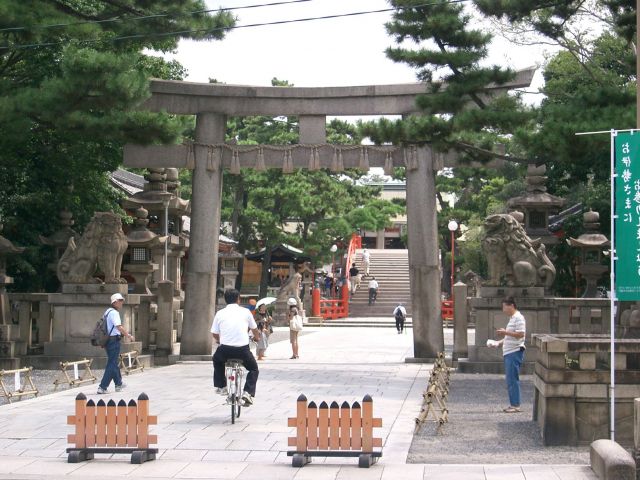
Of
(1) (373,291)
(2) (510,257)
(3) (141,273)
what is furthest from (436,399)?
(1) (373,291)

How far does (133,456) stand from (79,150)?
15286 millimetres

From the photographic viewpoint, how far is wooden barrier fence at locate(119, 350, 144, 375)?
810 inches

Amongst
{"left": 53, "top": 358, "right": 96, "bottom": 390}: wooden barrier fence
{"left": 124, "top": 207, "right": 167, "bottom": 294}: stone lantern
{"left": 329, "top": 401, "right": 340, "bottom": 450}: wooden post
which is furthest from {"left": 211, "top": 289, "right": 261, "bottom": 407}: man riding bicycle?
{"left": 124, "top": 207, "right": 167, "bottom": 294}: stone lantern

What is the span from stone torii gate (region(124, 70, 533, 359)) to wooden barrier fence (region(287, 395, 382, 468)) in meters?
13.4

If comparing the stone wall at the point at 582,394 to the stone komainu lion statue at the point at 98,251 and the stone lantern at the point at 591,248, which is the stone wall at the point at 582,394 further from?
the stone lantern at the point at 591,248

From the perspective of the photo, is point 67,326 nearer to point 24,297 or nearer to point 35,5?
point 24,297

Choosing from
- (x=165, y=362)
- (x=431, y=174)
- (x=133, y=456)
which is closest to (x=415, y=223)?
(x=431, y=174)

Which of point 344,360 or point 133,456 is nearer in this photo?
point 133,456

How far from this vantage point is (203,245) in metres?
24.1

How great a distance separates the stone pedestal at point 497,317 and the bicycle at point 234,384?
29.0ft

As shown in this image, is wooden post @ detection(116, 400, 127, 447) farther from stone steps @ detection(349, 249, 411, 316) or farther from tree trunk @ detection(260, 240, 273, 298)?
tree trunk @ detection(260, 240, 273, 298)

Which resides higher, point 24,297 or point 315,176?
point 315,176

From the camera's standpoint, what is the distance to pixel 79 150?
24562 millimetres

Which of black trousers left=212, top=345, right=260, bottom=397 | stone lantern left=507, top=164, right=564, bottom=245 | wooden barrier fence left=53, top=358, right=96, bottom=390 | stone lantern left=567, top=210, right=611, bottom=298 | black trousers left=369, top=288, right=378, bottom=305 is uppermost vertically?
stone lantern left=507, top=164, right=564, bottom=245
